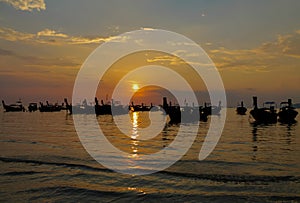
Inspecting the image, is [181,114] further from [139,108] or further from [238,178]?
[139,108]

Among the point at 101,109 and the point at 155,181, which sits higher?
the point at 101,109

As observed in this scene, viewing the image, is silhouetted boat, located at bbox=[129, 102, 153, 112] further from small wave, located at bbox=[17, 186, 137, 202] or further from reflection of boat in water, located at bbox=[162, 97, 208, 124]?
small wave, located at bbox=[17, 186, 137, 202]

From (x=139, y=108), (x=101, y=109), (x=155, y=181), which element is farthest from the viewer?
(x=139, y=108)

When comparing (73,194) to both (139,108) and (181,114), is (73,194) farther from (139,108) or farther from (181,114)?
(139,108)

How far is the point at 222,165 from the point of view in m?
18.0

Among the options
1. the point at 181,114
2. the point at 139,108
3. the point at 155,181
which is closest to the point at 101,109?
the point at 181,114

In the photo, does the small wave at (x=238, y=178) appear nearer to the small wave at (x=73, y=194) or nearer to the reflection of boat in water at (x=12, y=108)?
the small wave at (x=73, y=194)

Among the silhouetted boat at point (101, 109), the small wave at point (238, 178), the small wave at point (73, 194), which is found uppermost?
the silhouetted boat at point (101, 109)

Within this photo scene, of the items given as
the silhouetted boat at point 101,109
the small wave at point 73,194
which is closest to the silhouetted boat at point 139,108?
the silhouetted boat at point 101,109

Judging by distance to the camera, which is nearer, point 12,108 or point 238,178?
point 238,178

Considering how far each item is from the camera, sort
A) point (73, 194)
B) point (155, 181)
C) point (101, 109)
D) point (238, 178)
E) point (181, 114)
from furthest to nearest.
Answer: point (101, 109) < point (181, 114) < point (238, 178) < point (155, 181) < point (73, 194)

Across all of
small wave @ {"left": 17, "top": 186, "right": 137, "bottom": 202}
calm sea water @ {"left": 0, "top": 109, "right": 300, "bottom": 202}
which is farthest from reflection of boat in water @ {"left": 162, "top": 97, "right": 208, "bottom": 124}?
small wave @ {"left": 17, "top": 186, "right": 137, "bottom": 202}

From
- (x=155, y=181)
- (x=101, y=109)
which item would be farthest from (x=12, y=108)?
(x=155, y=181)

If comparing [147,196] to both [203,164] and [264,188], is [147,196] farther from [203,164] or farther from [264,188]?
[203,164]
